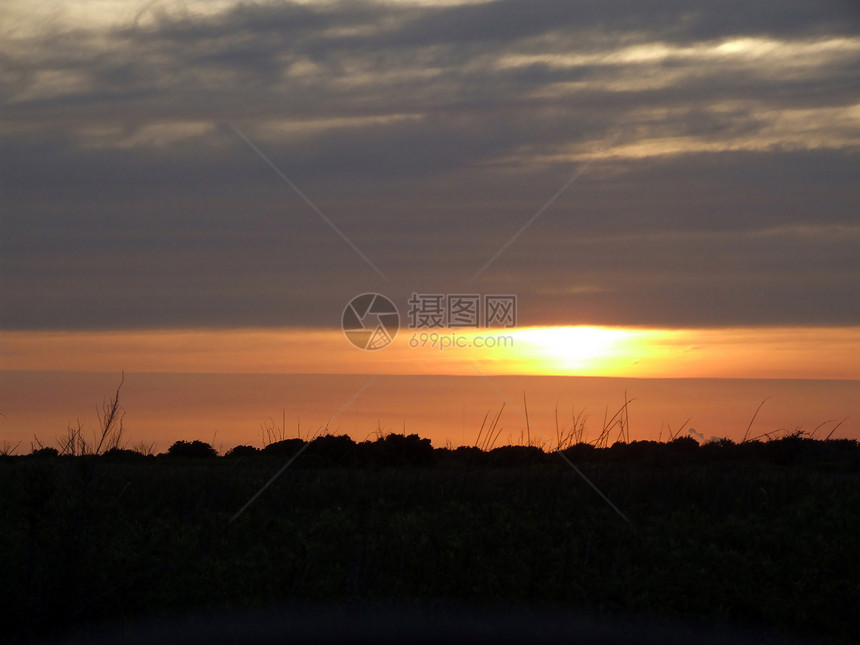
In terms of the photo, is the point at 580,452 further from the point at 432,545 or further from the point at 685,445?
the point at 432,545

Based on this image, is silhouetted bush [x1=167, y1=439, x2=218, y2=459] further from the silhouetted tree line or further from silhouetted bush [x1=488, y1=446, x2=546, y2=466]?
silhouetted bush [x1=488, y1=446, x2=546, y2=466]

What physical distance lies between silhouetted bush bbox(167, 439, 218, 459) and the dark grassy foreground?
1032cm

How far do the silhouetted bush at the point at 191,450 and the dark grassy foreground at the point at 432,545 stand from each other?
406 inches

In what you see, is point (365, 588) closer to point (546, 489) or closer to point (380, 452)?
point (546, 489)

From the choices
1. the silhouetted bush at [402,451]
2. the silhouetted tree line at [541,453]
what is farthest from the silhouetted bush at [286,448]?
the silhouetted bush at [402,451]

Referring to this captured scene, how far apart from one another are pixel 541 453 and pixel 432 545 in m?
10.3

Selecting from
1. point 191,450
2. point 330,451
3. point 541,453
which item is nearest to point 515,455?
point 541,453

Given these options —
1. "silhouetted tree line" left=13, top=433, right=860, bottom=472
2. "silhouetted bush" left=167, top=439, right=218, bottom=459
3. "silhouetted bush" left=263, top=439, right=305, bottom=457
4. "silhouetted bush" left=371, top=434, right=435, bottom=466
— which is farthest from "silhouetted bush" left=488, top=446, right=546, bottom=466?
"silhouetted bush" left=167, top=439, right=218, bottom=459

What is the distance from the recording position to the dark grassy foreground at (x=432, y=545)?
9688mm

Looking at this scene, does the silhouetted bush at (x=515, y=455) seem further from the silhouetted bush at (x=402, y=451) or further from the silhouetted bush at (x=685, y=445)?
the silhouetted bush at (x=685, y=445)

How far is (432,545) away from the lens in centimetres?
1109

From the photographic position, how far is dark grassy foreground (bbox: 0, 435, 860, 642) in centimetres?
969

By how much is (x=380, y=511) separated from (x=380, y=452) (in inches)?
342

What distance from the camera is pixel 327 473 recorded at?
16.2 m
